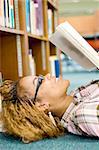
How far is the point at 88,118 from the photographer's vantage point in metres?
1.35

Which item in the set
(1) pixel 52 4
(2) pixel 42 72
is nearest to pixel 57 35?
(2) pixel 42 72

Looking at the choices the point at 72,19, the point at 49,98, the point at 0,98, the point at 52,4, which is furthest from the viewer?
the point at 72,19

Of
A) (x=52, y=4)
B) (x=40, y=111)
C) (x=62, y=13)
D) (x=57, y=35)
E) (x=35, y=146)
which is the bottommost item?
(x=35, y=146)

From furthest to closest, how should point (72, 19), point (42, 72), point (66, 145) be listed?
1. point (72, 19)
2. point (42, 72)
3. point (66, 145)

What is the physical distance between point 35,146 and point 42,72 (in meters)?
1.57

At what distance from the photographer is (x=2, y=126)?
1.50 metres

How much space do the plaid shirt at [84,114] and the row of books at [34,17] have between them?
32.1 inches

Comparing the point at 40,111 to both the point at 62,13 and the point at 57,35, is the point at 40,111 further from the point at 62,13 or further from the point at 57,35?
the point at 62,13

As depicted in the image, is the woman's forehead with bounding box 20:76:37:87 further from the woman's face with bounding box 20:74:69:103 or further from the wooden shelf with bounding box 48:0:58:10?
the wooden shelf with bounding box 48:0:58:10

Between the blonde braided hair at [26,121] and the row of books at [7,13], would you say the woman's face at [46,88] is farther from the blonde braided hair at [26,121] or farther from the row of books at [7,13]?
the row of books at [7,13]

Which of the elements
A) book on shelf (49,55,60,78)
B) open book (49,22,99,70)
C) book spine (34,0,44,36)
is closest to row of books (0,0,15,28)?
open book (49,22,99,70)

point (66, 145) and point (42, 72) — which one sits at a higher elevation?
point (42, 72)

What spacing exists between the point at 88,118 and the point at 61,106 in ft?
0.60

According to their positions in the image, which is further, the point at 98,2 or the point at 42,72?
the point at 98,2
